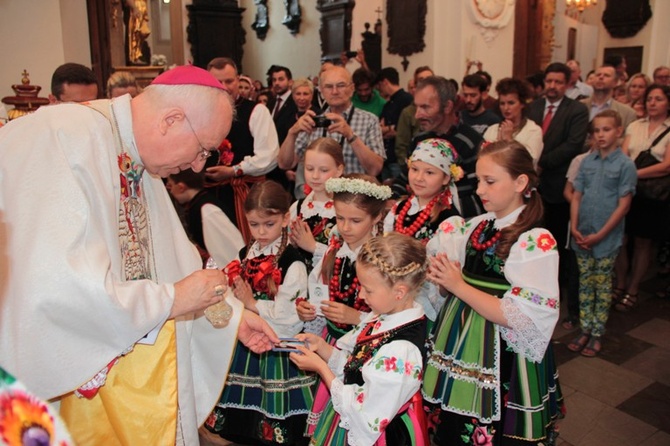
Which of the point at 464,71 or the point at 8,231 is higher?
the point at 464,71

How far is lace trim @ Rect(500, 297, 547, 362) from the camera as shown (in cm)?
225

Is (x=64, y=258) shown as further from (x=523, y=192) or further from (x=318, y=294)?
(x=523, y=192)

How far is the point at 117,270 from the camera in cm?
176

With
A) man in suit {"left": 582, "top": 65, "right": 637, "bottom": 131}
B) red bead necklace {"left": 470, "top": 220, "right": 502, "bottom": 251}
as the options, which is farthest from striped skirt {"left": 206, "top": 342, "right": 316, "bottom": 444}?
man in suit {"left": 582, "top": 65, "right": 637, "bottom": 131}

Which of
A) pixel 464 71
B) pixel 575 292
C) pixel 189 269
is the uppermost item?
pixel 464 71

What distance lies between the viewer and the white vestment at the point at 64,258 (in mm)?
1483

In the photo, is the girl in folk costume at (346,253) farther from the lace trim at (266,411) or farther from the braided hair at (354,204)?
the lace trim at (266,411)

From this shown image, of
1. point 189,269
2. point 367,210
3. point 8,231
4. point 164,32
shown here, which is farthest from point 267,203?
point 164,32

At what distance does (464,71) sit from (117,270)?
814cm

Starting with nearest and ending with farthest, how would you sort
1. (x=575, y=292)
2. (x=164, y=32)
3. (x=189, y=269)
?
(x=189, y=269) → (x=575, y=292) → (x=164, y=32)

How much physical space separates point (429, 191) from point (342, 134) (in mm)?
1072

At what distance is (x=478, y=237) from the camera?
249 cm

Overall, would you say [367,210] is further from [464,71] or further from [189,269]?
[464,71]

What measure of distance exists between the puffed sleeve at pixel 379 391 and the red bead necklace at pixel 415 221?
3.33 ft
